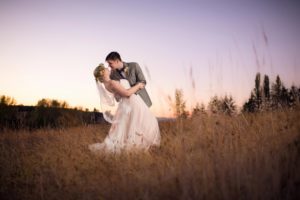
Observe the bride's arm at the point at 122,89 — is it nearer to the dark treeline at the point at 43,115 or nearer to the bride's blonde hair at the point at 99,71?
the bride's blonde hair at the point at 99,71

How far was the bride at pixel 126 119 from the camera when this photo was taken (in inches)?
185

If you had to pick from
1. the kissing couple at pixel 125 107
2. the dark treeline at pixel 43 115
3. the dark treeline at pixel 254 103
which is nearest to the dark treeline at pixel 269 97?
the dark treeline at pixel 254 103

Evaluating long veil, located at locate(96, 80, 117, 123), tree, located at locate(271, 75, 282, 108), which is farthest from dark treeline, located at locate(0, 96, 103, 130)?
tree, located at locate(271, 75, 282, 108)

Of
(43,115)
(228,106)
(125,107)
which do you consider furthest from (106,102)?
(43,115)

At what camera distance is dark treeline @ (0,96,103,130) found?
909 cm

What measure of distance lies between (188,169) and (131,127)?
2.04 metres

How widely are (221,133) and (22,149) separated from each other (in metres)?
4.16

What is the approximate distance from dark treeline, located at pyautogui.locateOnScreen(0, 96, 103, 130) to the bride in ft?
11.0

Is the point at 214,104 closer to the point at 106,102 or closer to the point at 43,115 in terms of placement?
the point at 106,102

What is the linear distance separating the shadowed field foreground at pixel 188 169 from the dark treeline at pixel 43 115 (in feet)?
12.0

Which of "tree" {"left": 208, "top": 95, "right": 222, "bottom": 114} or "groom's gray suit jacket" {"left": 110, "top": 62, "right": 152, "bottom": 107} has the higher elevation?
"groom's gray suit jacket" {"left": 110, "top": 62, "right": 152, "bottom": 107}

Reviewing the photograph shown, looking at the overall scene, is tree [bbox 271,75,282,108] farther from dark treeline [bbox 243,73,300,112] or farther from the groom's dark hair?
the groom's dark hair

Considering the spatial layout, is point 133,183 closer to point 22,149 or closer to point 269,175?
point 269,175

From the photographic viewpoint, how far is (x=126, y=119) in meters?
4.81
